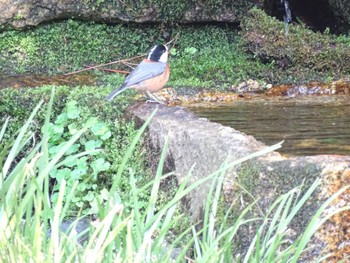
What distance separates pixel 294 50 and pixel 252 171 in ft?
11.7

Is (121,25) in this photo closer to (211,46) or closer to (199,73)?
(211,46)

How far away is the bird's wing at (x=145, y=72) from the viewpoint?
586 centimetres

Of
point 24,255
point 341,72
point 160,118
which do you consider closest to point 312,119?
point 160,118

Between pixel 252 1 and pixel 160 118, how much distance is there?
3673mm

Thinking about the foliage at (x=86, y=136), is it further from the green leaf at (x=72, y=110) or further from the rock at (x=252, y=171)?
the rock at (x=252, y=171)

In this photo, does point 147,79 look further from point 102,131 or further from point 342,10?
point 342,10

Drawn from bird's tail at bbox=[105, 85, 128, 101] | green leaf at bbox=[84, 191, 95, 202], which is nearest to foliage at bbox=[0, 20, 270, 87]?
bird's tail at bbox=[105, 85, 128, 101]

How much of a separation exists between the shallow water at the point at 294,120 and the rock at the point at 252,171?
28 centimetres

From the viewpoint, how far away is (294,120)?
4980mm

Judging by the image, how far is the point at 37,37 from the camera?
8.19 metres

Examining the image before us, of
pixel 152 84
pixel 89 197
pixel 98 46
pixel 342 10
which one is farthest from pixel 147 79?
pixel 342 10

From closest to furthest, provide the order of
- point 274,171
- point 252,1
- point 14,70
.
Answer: point 274,171 < point 14,70 < point 252,1

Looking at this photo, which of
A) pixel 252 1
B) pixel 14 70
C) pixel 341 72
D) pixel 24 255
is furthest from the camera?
pixel 252 1

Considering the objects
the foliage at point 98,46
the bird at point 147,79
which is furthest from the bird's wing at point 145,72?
the foliage at point 98,46
